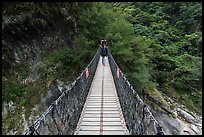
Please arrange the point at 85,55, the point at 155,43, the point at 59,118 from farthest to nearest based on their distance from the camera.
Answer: the point at 155,43 → the point at 85,55 → the point at 59,118

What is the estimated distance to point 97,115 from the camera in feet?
17.3

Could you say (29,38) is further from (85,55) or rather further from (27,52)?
(85,55)

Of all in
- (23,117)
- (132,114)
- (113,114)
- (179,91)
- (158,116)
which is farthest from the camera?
(179,91)

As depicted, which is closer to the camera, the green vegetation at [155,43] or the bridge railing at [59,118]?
the bridge railing at [59,118]

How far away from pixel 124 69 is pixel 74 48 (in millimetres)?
2685

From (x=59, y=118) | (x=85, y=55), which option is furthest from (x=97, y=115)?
(x=85, y=55)

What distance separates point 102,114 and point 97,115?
0.43 feet

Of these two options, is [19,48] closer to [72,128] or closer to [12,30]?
[12,30]

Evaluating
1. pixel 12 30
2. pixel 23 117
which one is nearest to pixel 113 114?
pixel 23 117

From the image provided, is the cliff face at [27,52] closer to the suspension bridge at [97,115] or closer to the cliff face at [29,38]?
the cliff face at [29,38]

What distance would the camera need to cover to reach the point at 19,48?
424 inches

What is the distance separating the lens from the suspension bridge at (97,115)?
2.91 m

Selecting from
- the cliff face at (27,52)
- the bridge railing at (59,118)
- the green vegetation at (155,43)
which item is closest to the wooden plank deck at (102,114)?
the bridge railing at (59,118)

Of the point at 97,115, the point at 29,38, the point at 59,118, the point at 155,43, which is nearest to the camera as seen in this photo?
the point at 59,118
